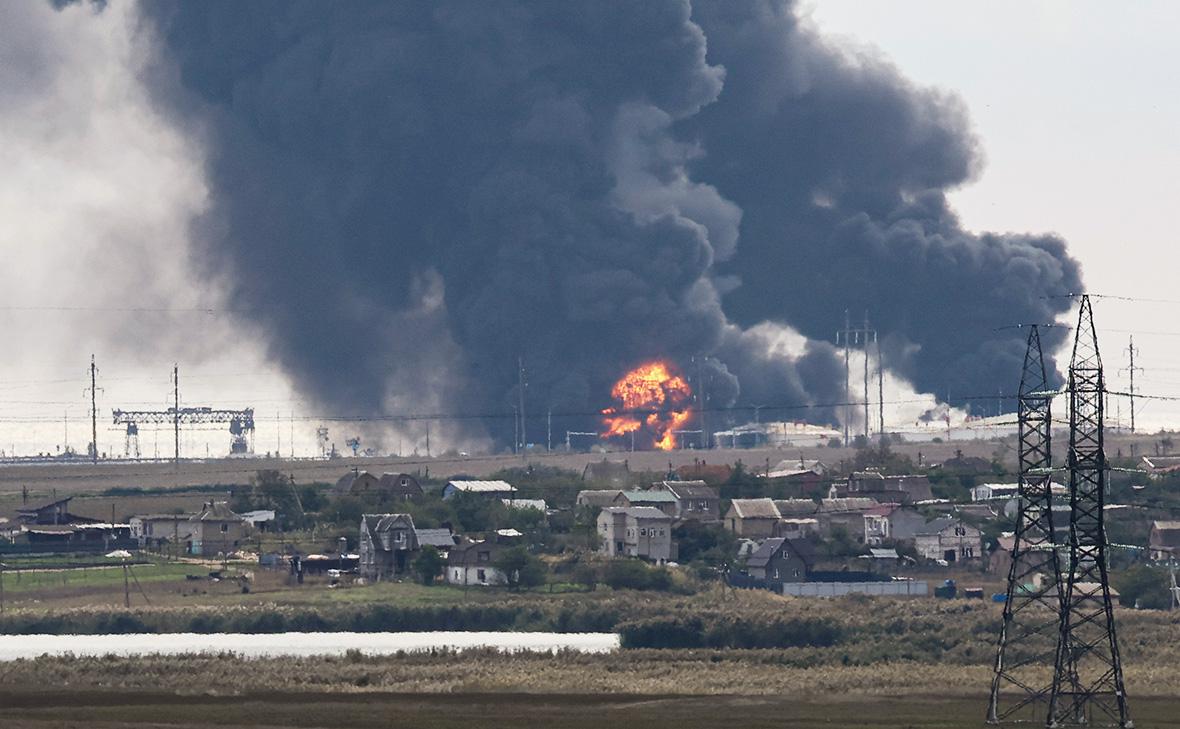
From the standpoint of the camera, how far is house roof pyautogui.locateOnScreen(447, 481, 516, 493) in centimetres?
A: 14662

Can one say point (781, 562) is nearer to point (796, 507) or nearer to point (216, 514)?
point (796, 507)

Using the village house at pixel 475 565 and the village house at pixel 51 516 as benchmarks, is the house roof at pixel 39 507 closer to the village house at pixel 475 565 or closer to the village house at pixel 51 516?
the village house at pixel 51 516

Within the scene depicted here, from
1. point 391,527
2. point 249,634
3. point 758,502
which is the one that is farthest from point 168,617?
point 758,502

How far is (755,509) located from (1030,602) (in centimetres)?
6599

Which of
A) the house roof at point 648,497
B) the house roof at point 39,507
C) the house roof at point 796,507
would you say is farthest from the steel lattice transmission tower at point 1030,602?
the house roof at point 39,507

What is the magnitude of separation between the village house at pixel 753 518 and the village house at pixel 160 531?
1268 inches

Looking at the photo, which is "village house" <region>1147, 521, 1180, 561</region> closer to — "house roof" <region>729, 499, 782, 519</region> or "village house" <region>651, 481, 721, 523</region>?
"house roof" <region>729, 499, 782, 519</region>

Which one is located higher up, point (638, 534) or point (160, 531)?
point (160, 531)

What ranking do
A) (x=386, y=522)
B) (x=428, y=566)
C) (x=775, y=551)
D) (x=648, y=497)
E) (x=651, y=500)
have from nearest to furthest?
(x=428, y=566) < (x=775, y=551) < (x=386, y=522) < (x=651, y=500) < (x=648, y=497)

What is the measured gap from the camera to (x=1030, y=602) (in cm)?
6812

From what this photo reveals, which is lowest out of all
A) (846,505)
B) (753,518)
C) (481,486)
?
(753,518)

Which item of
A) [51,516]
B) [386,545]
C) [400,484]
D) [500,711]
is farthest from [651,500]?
[500,711]

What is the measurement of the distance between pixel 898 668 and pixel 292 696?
78.0 ft

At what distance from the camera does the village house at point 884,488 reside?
140875 mm
